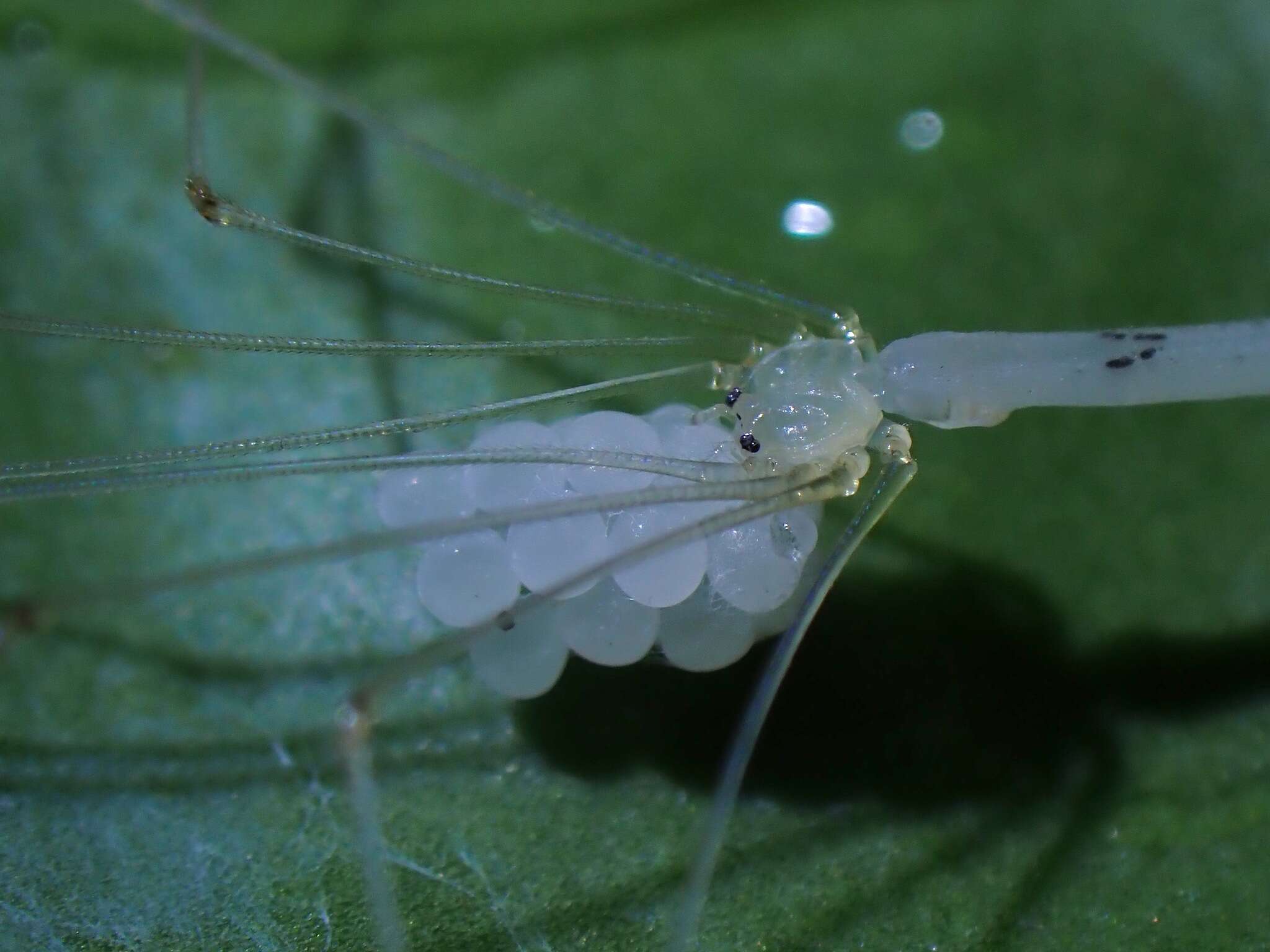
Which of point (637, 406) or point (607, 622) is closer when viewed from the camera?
point (607, 622)

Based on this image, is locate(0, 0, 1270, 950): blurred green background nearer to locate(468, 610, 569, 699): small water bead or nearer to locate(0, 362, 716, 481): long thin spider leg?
locate(468, 610, 569, 699): small water bead

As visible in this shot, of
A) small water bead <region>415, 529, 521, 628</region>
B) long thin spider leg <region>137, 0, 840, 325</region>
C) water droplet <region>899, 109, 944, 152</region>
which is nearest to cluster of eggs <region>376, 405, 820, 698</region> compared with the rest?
small water bead <region>415, 529, 521, 628</region>

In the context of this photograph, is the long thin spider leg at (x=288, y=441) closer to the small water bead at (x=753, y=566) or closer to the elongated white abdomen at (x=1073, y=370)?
the small water bead at (x=753, y=566)

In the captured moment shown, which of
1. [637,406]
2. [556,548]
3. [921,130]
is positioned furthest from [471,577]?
[921,130]

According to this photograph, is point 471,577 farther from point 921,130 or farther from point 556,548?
point 921,130

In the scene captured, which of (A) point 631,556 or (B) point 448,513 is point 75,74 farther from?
(A) point 631,556

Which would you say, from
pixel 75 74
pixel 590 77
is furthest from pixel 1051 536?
pixel 75 74

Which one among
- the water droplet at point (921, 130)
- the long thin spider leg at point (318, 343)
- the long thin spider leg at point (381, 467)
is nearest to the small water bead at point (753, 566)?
the long thin spider leg at point (381, 467)
